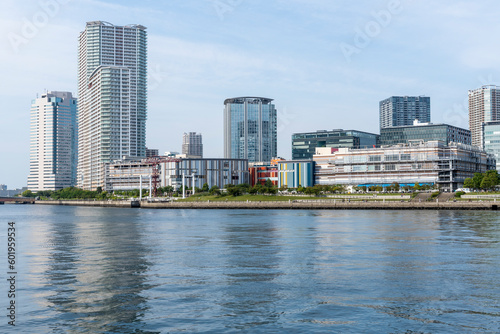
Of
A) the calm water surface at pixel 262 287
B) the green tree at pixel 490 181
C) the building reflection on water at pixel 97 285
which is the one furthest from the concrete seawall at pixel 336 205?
the building reflection on water at pixel 97 285

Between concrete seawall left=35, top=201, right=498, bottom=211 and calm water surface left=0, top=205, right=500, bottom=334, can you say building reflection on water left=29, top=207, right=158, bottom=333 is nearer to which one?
calm water surface left=0, top=205, right=500, bottom=334

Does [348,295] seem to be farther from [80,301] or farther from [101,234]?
[101,234]

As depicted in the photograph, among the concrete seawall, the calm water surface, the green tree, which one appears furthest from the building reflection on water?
the green tree

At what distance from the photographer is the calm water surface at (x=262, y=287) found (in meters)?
25.8

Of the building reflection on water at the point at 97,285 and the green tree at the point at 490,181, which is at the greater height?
the green tree at the point at 490,181

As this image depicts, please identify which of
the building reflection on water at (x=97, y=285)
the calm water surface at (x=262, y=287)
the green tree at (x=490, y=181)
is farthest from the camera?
the green tree at (x=490, y=181)

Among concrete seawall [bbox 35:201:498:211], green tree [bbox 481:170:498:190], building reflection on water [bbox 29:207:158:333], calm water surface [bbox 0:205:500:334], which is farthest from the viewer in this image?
green tree [bbox 481:170:498:190]

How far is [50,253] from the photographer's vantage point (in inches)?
2061

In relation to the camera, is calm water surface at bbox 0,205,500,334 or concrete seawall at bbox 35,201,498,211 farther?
concrete seawall at bbox 35,201,498,211

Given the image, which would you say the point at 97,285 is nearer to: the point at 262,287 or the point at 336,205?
the point at 262,287

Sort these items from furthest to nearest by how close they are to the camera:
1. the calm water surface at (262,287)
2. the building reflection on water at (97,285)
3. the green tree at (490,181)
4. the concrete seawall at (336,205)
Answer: the green tree at (490,181) < the concrete seawall at (336,205) < the building reflection on water at (97,285) < the calm water surface at (262,287)

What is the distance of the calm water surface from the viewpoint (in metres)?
25.8

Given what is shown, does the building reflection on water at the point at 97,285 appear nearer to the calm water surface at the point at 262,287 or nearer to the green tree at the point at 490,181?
the calm water surface at the point at 262,287

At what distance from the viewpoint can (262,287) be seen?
110ft
